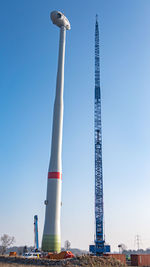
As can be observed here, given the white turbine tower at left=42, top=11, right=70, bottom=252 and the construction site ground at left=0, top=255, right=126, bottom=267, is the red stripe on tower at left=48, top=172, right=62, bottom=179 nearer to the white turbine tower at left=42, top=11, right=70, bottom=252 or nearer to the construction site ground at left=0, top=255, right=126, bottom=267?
the white turbine tower at left=42, top=11, right=70, bottom=252

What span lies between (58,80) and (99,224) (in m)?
41.9

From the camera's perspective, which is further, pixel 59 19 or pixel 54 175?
pixel 59 19

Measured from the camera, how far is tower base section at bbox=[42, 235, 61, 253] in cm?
4809

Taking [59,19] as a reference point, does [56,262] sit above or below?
below

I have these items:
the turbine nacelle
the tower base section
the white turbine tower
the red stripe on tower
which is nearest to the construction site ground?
the tower base section

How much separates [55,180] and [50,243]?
1086cm

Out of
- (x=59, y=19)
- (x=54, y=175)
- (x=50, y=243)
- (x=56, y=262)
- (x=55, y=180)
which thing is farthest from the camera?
(x=59, y=19)

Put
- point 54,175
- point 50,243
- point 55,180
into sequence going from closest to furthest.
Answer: point 50,243 → point 55,180 → point 54,175

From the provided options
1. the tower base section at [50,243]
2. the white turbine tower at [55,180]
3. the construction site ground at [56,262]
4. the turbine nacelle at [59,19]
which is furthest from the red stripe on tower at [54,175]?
the turbine nacelle at [59,19]

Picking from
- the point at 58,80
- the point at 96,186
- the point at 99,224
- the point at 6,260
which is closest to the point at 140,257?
the point at 99,224

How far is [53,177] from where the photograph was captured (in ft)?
172

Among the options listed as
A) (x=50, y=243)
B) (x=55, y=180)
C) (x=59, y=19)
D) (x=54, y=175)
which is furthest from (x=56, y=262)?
(x=59, y=19)

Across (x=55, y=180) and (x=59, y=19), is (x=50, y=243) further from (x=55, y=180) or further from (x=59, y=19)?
A: (x=59, y=19)

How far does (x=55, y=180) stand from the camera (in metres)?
52.4
